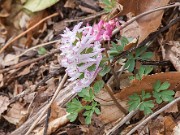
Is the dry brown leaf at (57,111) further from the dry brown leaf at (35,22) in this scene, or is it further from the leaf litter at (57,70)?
the dry brown leaf at (35,22)

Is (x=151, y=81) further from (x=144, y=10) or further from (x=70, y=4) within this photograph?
(x=70, y=4)

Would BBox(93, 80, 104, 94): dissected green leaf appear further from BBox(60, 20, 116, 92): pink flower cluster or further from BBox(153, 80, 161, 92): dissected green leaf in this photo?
BBox(153, 80, 161, 92): dissected green leaf

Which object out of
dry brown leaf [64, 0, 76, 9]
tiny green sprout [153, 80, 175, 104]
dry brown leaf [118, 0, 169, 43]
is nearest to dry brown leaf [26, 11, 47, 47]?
dry brown leaf [64, 0, 76, 9]

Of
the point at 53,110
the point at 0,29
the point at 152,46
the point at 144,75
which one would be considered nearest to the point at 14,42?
the point at 0,29

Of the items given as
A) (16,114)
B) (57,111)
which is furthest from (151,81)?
(16,114)

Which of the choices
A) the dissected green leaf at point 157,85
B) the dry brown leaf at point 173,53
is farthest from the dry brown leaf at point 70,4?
the dissected green leaf at point 157,85

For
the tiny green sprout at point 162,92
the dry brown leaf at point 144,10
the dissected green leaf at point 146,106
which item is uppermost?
the dry brown leaf at point 144,10

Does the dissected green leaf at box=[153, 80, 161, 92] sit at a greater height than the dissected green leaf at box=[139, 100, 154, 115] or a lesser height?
greater
